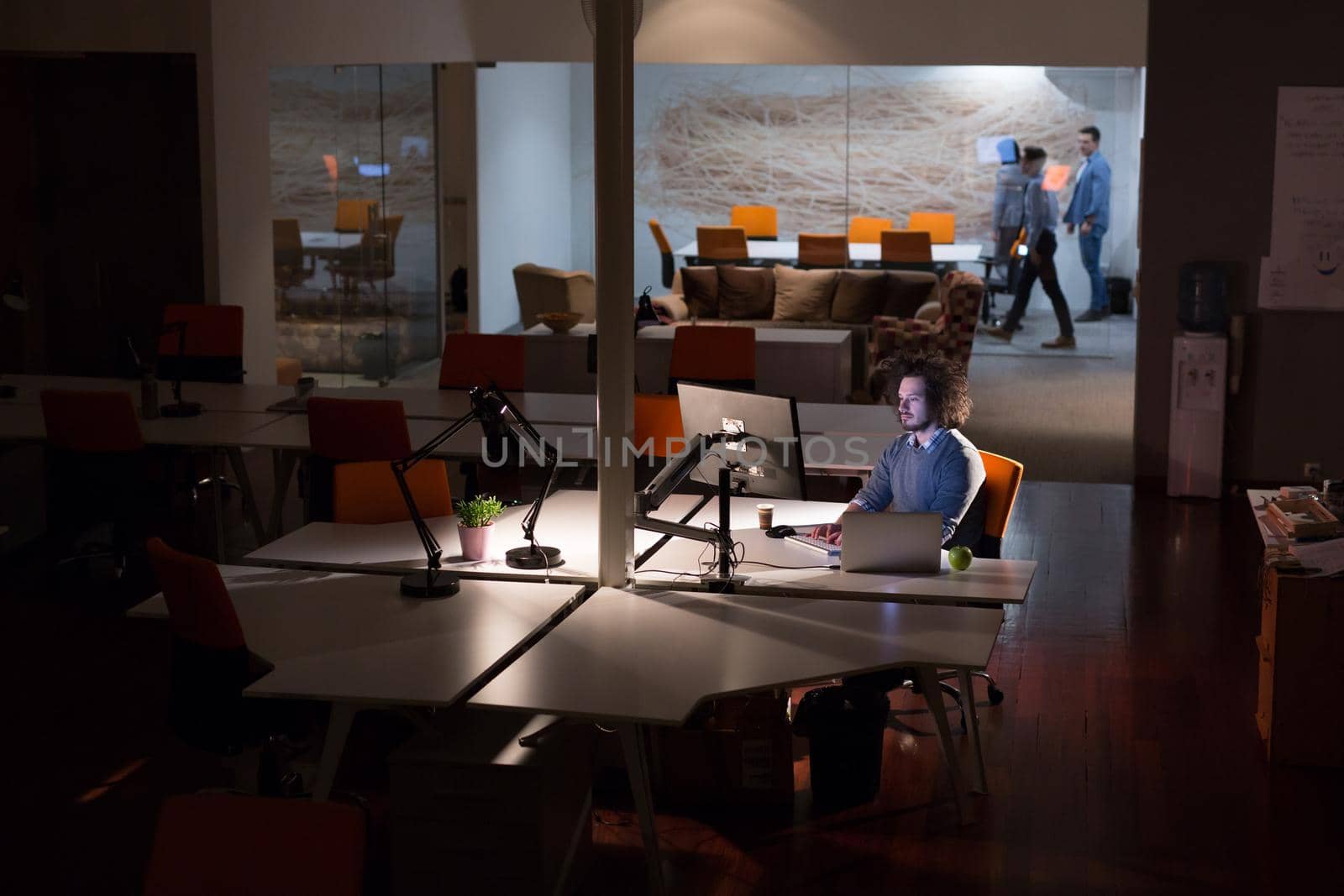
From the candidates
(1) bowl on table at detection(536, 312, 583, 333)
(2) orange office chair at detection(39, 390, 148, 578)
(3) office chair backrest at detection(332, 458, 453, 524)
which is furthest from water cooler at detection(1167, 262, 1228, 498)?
(2) orange office chair at detection(39, 390, 148, 578)

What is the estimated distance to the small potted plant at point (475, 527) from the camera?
16.0 ft

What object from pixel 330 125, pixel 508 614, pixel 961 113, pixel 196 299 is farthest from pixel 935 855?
pixel 961 113

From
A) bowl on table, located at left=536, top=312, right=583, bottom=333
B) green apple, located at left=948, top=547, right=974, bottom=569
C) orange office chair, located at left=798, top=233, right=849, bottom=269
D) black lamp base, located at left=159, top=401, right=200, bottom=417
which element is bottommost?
green apple, located at left=948, top=547, right=974, bottom=569

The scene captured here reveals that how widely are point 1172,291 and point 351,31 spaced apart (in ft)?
19.1

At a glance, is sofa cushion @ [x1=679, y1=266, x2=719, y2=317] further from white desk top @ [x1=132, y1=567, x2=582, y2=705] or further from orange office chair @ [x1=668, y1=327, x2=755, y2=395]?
white desk top @ [x1=132, y1=567, x2=582, y2=705]

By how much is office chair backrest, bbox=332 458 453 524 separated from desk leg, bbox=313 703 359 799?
1.60 metres

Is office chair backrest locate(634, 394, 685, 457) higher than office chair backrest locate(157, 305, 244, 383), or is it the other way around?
office chair backrest locate(157, 305, 244, 383)

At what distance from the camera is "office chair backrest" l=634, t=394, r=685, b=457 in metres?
6.48

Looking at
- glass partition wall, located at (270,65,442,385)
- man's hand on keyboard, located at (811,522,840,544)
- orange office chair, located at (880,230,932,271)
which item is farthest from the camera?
orange office chair, located at (880,230,932,271)

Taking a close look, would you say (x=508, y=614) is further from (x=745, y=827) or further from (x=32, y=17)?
(x=32, y=17)

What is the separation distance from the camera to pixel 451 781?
3779mm

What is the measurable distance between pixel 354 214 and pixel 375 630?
24.4 ft

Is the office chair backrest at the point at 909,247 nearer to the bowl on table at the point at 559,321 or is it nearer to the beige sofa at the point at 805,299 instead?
the beige sofa at the point at 805,299

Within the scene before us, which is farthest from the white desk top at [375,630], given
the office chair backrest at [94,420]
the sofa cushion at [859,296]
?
the sofa cushion at [859,296]
